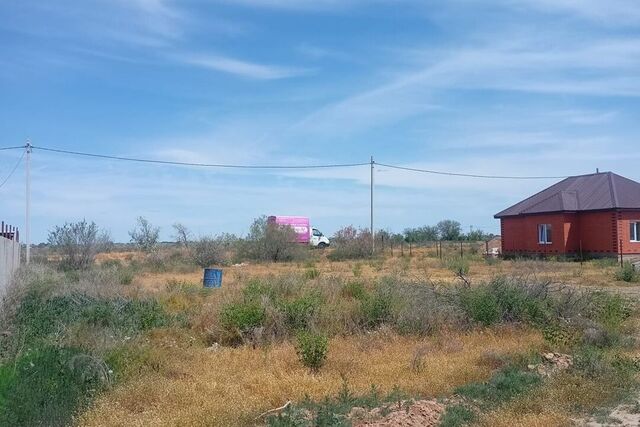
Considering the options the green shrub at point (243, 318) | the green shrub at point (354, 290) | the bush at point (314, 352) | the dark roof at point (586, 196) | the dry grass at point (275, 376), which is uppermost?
the dark roof at point (586, 196)

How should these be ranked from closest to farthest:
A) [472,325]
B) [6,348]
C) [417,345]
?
1. [6,348]
2. [417,345]
3. [472,325]

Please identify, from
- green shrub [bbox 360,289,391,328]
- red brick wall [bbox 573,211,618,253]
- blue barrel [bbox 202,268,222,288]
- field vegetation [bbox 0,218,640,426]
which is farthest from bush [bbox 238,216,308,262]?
green shrub [bbox 360,289,391,328]

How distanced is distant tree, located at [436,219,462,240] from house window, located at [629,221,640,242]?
147 ft

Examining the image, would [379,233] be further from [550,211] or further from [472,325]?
[472,325]

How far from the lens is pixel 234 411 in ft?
28.8

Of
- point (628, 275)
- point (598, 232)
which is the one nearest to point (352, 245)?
point (598, 232)

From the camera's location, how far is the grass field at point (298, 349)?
8812 millimetres

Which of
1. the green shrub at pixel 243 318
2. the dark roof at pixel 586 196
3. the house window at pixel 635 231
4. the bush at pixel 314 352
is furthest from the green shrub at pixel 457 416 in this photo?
the house window at pixel 635 231

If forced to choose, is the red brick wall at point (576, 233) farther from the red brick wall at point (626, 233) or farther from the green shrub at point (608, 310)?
the green shrub at point (608, 310)

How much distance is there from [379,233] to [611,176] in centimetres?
2257

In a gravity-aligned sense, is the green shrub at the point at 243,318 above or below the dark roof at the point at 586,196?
below

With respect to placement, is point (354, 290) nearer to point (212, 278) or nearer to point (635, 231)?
point (212, 278)

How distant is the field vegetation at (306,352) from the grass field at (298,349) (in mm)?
36

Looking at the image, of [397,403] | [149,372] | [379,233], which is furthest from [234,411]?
[379,233]
